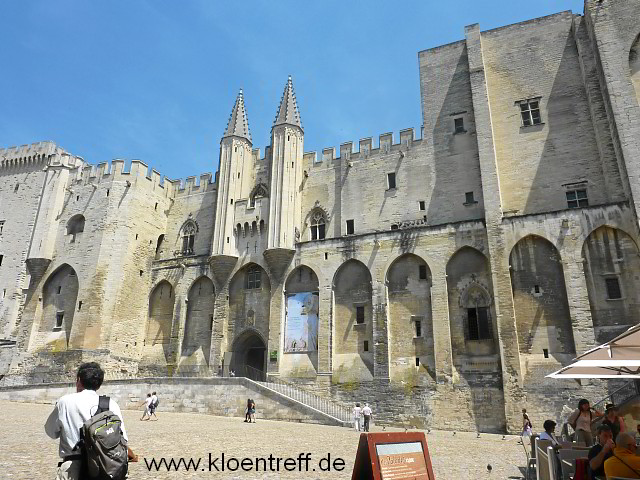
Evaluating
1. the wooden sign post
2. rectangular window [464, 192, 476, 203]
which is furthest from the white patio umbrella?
rectangular window [464, 192, 476, 203]

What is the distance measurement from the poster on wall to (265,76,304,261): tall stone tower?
3067mm

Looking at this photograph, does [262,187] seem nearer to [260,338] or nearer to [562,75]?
[260,338]

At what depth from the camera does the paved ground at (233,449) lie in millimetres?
7949

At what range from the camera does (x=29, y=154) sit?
35844mm

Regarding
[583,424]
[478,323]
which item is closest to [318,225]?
[478,323]

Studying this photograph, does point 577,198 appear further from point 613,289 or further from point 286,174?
point 286,174

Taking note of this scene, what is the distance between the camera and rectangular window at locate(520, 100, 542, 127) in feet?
82.5

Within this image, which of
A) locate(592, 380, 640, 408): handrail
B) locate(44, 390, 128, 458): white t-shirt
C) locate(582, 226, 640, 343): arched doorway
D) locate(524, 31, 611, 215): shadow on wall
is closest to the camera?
locate(44, 390, 128, 458): white t-shirt

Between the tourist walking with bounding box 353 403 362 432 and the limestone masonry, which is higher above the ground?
the limestone masonry

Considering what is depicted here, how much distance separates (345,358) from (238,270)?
8547 mm

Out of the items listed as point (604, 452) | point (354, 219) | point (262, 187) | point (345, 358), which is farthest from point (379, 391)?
point (604, 452)

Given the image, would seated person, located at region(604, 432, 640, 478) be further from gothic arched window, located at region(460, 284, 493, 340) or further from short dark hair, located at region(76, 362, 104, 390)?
gothic arched window, located at region(460, 284, 493, 340)

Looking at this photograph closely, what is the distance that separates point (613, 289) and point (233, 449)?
17.1 meters

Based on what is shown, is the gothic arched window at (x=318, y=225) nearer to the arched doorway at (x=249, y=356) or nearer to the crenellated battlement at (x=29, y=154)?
the arched doorway at (x=249, y=356)
